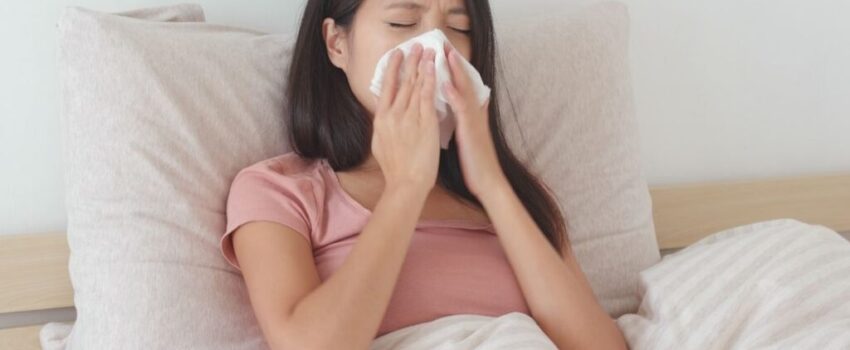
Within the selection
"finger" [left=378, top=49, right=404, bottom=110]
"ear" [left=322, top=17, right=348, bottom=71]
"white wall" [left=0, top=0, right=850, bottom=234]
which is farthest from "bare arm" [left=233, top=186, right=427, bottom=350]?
"white wall" [left=0, top=0, right=850, bottom=234]

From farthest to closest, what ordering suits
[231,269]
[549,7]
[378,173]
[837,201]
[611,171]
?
[837,201] < [549,7] < [611,171] < [378,173] < [231,269]

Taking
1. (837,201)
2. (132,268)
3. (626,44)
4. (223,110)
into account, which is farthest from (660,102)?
(132,268)

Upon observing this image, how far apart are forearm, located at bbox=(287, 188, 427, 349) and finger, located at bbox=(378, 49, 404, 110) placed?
0.34ft

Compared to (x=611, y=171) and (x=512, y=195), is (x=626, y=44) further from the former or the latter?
(x=512, y=195)

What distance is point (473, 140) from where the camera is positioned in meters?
1.22

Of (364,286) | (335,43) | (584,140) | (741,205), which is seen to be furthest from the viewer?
(741,205)

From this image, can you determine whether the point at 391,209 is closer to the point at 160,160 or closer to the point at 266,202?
the point at 266,202

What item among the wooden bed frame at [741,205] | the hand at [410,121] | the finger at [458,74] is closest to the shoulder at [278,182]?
the hand at [410,121]

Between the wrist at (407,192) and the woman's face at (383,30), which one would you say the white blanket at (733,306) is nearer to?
the wrist at (407,192)

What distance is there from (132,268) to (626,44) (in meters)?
0.78

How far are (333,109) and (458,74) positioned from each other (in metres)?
0.19

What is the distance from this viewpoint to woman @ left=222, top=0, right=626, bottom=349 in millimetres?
1065

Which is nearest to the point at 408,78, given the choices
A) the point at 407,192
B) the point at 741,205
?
the point at 407,192

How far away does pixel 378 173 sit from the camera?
1281mm
